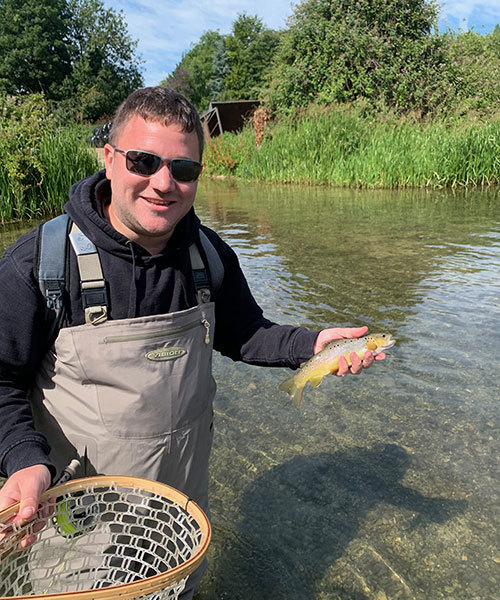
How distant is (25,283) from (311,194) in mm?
14567

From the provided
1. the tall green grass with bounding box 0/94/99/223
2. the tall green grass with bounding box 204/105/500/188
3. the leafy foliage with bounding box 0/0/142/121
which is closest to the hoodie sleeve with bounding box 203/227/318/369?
the tall green grass with bounding box 0/94/99/223

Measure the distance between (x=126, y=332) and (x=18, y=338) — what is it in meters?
0.38

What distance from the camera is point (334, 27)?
2433 centimetres

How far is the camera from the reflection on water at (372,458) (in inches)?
102

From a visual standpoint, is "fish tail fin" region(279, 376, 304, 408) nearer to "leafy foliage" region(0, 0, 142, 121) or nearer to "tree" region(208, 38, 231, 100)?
"leafy foliage" region(0, 0, 142, 121)

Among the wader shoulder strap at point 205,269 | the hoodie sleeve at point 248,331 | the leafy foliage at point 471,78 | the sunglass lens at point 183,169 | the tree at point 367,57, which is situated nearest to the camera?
the sunglass lens at point 183,169

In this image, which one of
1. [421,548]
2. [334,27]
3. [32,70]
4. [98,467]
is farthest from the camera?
[32,70]

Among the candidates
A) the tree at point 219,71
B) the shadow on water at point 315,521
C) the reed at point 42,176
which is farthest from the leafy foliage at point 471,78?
the tree at point 219,71

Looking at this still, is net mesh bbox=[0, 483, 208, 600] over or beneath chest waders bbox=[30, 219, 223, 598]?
beneath

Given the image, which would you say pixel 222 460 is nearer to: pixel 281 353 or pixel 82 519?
pixel 281 353

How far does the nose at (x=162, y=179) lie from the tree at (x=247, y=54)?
64.6 meters

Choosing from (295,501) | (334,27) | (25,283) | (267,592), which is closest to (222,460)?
(295,501)

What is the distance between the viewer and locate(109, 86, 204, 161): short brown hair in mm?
2020

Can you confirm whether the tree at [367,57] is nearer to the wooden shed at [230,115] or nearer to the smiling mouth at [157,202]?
the wooden shed at [230,115]
